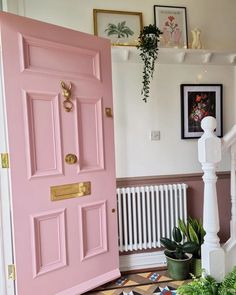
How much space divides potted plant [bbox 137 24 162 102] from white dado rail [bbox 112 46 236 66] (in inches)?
3.4

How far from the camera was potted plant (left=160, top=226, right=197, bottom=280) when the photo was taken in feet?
7.34

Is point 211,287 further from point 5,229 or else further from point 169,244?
point 5,229

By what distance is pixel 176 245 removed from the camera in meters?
2.31

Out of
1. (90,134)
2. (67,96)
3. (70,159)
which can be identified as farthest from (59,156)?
(67,96)

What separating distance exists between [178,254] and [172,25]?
221cm

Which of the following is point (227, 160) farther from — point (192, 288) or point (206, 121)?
point (192, 288)

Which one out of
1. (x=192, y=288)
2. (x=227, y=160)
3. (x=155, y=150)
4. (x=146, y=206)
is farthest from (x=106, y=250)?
(x=227, y=160)

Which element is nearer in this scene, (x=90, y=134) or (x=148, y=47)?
(x=90, y=134)

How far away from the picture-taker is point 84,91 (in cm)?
203

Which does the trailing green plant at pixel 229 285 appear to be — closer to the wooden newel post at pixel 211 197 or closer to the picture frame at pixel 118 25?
the wooden newel post at pixel 211 197

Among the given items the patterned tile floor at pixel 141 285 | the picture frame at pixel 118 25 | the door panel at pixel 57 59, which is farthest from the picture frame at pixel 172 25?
the patterned tile floor at pixel 141 285

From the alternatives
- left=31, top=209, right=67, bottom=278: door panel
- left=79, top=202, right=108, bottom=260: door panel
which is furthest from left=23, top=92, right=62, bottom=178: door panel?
left=79, top=202, right=108, bottom=260: door panel

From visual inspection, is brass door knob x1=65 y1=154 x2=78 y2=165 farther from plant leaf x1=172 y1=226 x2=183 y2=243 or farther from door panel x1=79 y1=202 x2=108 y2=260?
plant leaf x1=172 y1=226 x2=183 y2=243

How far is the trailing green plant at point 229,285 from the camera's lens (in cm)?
152
